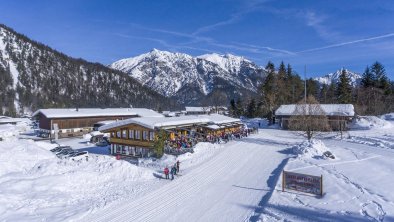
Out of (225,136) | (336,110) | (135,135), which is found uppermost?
(336,110)

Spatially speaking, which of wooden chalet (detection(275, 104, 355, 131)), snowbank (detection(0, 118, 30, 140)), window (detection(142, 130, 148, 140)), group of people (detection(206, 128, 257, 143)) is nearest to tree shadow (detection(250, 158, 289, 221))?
group of people (detection(206, 128, 257, 143))

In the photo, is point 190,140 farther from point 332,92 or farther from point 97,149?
point 332,92

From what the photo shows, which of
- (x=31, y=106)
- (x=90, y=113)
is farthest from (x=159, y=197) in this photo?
(x=31, y=106)

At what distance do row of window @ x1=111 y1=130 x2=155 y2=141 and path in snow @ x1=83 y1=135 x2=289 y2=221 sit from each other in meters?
9.97

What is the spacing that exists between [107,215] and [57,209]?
356 centimetres

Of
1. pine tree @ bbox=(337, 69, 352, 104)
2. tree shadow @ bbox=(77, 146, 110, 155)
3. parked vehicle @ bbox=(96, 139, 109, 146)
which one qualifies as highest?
pine tree @ bbox=(337, 69, 352, 104)

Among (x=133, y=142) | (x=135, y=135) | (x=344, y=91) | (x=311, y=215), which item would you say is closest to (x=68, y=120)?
(x=133, y=142)

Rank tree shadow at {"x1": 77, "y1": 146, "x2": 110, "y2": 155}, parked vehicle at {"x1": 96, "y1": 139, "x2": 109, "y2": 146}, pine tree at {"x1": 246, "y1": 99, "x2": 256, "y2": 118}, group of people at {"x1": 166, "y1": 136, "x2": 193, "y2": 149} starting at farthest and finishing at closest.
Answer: pine tree at {"x1": 246, "y1": 99, "x2": 256, "y2": 118} < parked vehicle at {"x1": 96, "y1": 139, "x2": 109, "y2": 146} < tree shadow at {"x1": 77, "y1": 146, "x2": 110, "y2": 155} < group of people at {"x1": 166, "y1": 136, "x2": 193, "y2": 149}

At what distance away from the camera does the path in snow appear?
→ 51.7ft

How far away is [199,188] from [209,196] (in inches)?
73.0

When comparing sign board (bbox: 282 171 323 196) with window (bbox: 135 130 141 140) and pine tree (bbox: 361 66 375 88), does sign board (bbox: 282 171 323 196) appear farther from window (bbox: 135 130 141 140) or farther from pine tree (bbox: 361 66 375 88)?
pine tree (bbox: 361 66 375 88)

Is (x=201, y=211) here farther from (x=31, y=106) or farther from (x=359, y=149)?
(x=31, y=106)

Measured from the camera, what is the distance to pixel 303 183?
1847 centimetres

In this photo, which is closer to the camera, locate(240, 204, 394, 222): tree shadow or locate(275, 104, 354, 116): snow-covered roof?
locate(240, 204, 394, 222): tree shadow
